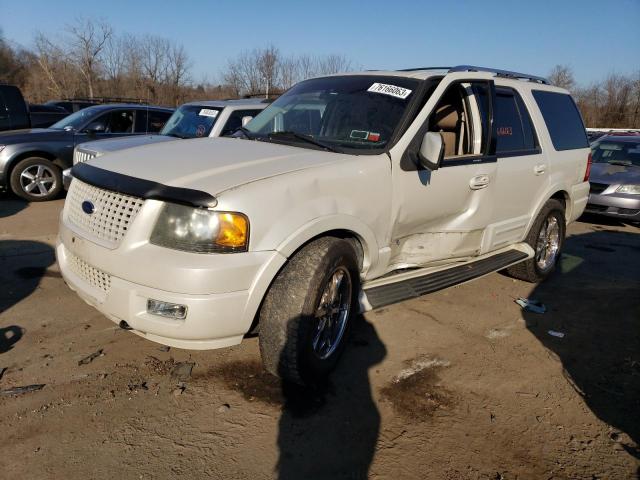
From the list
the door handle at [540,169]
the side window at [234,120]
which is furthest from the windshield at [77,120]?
the door handle at [540,169]

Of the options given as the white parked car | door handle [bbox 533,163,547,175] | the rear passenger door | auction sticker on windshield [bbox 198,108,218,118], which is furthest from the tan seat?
auction sticker on windshield [bbox 198,108,218,118]

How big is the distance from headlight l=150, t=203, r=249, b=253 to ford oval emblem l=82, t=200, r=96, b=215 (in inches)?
21.5

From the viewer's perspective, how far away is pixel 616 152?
1009 centimetres

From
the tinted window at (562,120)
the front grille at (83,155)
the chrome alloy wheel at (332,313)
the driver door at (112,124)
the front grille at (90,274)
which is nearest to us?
the front grille at (90,274)

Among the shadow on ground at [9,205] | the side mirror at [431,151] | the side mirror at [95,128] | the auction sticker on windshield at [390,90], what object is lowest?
the shadow on ground at [9,205]

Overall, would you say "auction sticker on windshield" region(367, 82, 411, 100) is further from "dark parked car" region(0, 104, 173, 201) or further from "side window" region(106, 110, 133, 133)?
"side window" region(106, 110, 133, 133)

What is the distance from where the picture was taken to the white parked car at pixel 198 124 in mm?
7020

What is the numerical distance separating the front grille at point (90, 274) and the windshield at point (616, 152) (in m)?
10.2

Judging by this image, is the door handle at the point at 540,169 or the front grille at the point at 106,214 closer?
the front grille at the point at 106,214

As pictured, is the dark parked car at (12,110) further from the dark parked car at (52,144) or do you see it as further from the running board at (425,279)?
the running board at (425,279)

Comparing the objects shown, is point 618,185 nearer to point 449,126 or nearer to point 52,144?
point 449,126

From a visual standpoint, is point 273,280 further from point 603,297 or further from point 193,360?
point 603,297

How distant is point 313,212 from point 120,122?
7439 millimetres

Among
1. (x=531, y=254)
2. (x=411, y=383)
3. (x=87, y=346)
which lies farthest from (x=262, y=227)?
(x=531, y=254)
